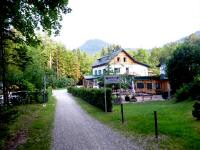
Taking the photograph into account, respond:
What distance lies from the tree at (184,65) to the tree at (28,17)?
63.7ft

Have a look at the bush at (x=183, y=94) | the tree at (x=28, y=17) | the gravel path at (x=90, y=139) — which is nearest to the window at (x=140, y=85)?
the bush at (x=183, y=94)

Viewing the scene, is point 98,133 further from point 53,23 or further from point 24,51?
point 53,23

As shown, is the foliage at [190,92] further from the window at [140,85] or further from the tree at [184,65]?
the window at [140,85]

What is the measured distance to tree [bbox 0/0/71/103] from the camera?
13867 mm

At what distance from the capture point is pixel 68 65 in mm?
87875

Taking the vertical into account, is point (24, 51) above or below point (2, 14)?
below

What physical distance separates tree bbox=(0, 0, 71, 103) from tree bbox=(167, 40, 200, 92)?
765 inches

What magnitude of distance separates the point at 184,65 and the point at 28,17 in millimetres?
21293

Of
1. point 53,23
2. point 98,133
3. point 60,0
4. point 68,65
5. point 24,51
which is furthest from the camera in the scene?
point 68,65

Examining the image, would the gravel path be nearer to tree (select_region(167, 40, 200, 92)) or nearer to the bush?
the bush

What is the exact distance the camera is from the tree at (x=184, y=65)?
3238cm

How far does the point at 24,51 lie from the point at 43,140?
6.39 metres

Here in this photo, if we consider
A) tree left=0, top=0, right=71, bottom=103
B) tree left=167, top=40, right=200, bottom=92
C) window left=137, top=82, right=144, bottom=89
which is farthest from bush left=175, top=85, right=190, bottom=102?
window left=137, top=82, right=144, bottom=89

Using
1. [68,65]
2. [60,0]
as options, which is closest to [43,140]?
[60,0]
